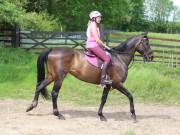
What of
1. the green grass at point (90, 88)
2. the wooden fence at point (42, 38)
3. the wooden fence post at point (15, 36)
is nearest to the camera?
the green grass at point (90, 88)

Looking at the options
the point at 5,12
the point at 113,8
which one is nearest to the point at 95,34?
the point at 5,12

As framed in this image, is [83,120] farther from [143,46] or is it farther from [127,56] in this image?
[143,46]

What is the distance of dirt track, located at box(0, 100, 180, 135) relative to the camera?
9094 millimetres

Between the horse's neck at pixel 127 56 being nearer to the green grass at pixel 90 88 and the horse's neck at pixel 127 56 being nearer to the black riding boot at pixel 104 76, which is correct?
the black riding boot at pixel 104 76

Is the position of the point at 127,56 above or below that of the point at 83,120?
above

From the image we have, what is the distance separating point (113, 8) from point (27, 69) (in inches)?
908

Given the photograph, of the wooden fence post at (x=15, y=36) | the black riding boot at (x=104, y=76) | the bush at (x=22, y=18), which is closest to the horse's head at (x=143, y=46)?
the black riding boot at (x=104, y=76)

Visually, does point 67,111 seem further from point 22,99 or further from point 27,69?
point 27,69

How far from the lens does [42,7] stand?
32.4 meters

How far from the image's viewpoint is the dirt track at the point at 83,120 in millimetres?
9094

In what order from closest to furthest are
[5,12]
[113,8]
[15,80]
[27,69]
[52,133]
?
[52,133], [15,80], [27,69], [5,12], [113,8]

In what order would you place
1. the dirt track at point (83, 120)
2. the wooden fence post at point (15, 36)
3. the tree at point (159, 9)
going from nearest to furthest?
the dirt track at point (83, 120), the wooden fence post at point (15, 36), the tree at point (159, 9)

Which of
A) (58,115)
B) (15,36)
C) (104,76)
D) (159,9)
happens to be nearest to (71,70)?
(104,76)

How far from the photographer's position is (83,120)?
10.3 m
